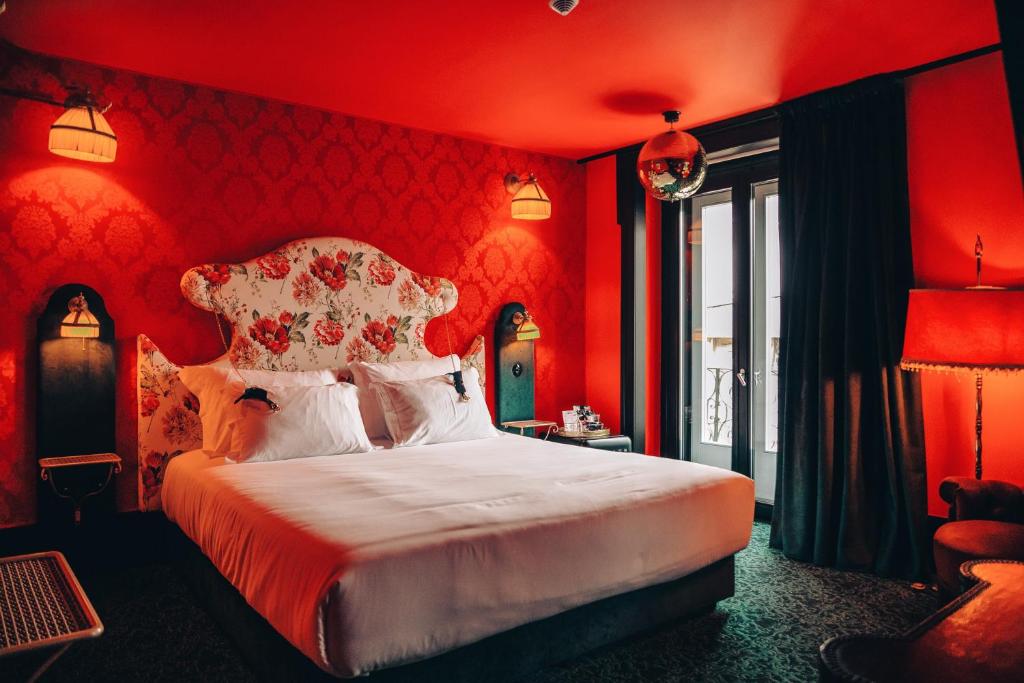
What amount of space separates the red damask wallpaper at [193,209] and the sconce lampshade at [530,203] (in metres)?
0.38

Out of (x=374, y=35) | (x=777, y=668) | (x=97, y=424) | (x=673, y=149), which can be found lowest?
(x=777, y=668)

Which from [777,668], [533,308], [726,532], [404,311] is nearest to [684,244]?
[533,308]

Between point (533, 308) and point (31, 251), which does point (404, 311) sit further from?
point (31, 251)

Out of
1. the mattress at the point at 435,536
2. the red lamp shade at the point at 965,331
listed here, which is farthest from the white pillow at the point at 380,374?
the red lamp shade at the point at 965,331

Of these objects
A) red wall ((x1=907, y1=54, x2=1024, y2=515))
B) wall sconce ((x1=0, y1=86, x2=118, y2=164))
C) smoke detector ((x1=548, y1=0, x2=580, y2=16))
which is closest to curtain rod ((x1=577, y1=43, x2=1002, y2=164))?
red wall ((x1=907, y1=54, x2=1024, y2=515))

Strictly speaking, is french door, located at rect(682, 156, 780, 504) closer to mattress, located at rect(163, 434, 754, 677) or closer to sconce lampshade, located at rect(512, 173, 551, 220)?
sconce lampshade, located at rect(512, 173, 551, 220)

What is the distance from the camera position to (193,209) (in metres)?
3.74

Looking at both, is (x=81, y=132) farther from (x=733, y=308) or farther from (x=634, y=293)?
(x=733, y=308)

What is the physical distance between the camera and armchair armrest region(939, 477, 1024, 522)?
2.96m

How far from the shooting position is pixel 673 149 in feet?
12.6

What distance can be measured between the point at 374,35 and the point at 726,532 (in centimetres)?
256

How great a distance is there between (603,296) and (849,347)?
1.97 m

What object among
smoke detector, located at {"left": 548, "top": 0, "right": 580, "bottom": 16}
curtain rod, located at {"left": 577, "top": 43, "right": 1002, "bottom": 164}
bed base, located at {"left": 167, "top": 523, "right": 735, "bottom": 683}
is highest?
curtain rod, located at {"left": 577, "top": 43, "right": 1002, "bottom": 164}

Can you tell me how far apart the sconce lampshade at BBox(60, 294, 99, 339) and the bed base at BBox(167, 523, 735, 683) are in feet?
3.66
